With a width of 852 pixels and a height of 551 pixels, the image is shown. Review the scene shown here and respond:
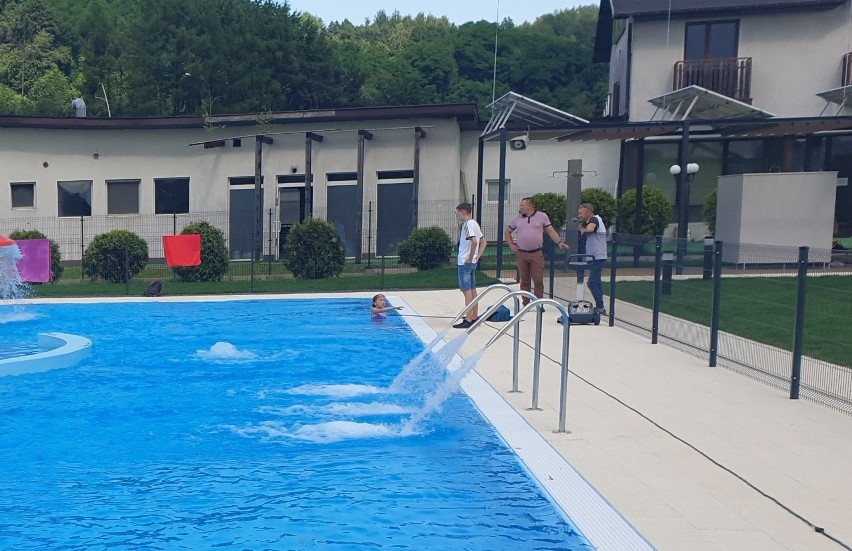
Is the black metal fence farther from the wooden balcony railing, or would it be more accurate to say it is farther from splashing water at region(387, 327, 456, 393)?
the wooden balcony railing

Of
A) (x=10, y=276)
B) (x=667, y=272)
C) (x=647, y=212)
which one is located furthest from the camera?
(x=647, y=212)

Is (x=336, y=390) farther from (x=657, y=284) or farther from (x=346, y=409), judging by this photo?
(x=657, y=284)

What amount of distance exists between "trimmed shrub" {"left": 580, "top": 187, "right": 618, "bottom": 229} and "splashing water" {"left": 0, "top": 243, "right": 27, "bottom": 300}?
1505 cm

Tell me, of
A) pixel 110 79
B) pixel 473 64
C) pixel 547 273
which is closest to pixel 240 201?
pixel 547 273

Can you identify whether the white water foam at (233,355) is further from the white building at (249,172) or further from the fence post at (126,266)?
the white building at (249,172)

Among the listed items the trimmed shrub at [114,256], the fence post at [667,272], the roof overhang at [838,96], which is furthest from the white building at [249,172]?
the fence post at [667,272]

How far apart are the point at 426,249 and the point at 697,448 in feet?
52.5

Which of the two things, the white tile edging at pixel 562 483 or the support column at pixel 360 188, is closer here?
the white tile edging at pixel 562 483

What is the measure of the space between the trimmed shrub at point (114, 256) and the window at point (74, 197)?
6888mm

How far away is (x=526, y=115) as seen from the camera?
19.6 meters

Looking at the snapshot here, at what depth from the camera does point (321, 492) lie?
5625 mm

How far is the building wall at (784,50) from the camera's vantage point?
82.5 ft

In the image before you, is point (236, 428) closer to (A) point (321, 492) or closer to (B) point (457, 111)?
(A) point (321, 492)

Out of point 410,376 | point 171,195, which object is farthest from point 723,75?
point 410,376
